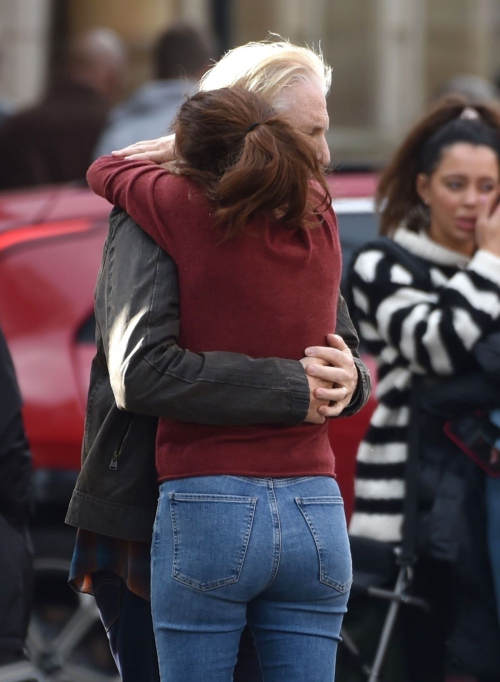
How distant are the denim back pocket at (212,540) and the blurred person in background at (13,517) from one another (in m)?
0.66

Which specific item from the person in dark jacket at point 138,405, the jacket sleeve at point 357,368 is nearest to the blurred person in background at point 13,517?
the person in dark jacket at point 138,405

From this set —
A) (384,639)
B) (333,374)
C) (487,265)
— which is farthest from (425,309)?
(333,374)

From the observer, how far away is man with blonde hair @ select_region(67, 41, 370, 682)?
2.24m

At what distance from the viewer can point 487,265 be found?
3.26 metres

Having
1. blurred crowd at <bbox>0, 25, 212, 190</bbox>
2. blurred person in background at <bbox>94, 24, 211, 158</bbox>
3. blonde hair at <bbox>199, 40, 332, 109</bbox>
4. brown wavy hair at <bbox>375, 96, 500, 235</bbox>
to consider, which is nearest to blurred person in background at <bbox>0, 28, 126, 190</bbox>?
blurred crowd at <bbox>0, 25, 212, 190</bbox>

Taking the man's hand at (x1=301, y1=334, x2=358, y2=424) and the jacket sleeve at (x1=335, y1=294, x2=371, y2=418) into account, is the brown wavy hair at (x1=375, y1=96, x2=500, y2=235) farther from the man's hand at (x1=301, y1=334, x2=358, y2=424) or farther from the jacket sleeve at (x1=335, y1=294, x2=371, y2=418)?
the man's hand at (x1=301, y1=334, x2=358, y2=424)

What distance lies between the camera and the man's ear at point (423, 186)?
11.6ft

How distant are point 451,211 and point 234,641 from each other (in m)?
1.56

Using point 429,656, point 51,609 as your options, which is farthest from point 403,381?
point 51,609

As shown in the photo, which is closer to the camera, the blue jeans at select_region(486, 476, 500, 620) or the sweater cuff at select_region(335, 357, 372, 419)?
the sweater cuff at select_region(335, 357, 372, 419)

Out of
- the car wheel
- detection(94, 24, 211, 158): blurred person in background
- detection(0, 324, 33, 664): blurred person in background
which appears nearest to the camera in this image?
detection(0, 324, 33, 664): blurred person in background

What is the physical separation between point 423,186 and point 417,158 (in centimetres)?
9

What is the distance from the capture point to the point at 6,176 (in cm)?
661

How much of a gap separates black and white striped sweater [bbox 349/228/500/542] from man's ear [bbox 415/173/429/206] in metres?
0.11
